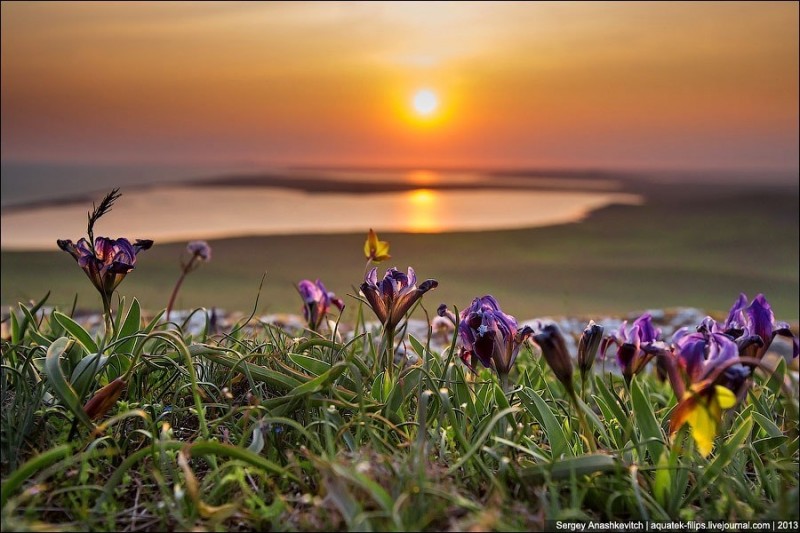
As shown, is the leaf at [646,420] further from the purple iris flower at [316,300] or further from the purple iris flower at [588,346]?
the purple iris flower at [316,300]

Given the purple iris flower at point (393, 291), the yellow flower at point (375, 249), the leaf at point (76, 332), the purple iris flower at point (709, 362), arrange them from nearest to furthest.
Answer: the purple iris flower at point (709, 362), the purple iris flower at point (393, 291), the leaf at point (76, 332), the yellow flower at point (375, 249)

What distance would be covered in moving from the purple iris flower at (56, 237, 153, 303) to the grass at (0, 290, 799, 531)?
24 cm

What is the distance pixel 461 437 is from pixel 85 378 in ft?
3.93

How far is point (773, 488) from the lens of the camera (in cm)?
240

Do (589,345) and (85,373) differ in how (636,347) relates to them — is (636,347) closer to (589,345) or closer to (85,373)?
(589,345)

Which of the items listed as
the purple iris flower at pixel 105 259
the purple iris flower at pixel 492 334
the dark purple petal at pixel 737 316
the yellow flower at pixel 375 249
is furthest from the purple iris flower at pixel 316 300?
the dark purple petal at pixel 737 316

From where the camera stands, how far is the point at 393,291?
2602 millimetres

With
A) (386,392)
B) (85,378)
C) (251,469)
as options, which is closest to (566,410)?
(386,392)

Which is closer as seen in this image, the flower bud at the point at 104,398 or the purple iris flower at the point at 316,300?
the flower bud at the point at 104,398

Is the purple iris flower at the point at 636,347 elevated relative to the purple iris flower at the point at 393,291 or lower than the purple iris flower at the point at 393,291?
lower

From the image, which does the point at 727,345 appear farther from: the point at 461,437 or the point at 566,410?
the point at 566,410

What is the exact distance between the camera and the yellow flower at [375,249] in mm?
3365

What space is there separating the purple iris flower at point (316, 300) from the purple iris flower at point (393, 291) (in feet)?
3.14

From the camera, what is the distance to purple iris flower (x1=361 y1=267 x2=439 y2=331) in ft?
8.45
